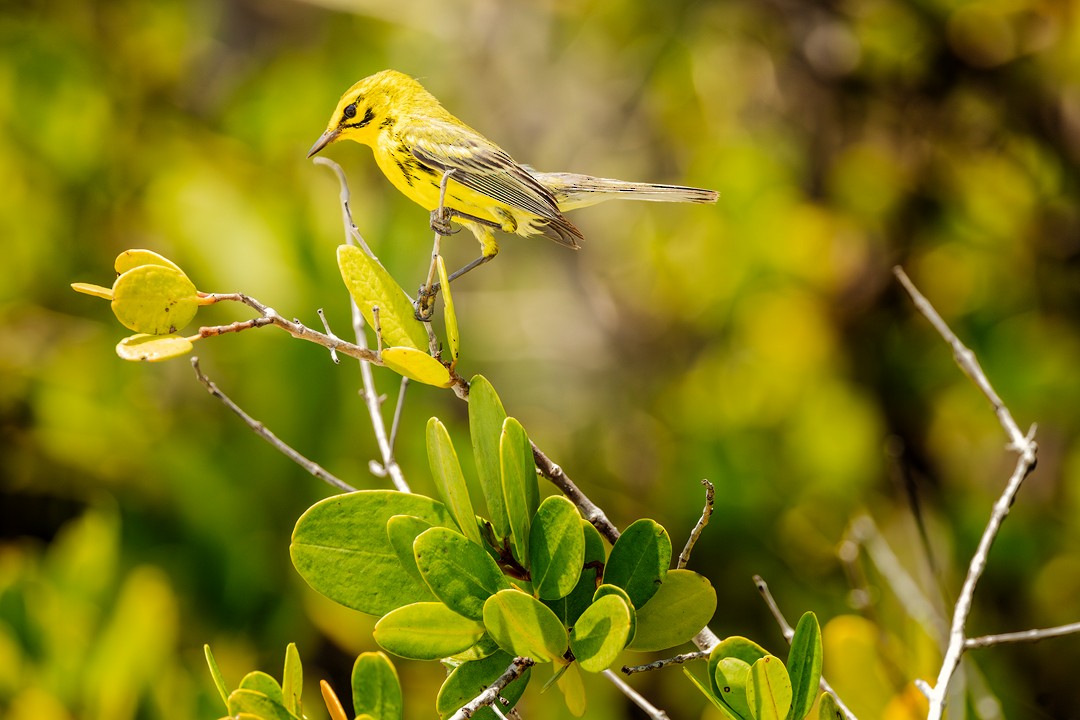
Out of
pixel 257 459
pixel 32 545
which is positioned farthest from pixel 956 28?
pixel 32 545

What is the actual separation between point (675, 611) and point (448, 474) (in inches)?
9.7

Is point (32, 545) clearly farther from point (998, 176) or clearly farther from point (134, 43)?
point (998, 176)

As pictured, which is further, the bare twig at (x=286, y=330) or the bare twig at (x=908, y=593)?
the bare twig at (x=908, y=593)

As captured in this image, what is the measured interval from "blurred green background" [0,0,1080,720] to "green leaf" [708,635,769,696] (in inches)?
53.1

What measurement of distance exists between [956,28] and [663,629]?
2670mm

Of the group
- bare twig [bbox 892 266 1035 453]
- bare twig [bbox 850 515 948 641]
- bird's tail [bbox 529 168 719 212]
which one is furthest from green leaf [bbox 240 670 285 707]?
bare twig [bbox 850 515 948 641]

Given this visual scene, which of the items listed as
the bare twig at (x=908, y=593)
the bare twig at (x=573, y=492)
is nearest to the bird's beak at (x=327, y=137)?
the bare twig at (x=573, y=492)

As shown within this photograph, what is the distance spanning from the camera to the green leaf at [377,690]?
98 cm

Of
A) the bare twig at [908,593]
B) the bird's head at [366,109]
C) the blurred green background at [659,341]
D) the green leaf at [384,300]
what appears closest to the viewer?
the green leaf at [384,300]

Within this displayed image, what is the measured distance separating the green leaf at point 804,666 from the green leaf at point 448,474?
0.31 m

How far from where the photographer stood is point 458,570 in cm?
91

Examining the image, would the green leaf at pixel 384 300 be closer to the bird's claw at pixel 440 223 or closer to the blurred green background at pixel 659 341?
the bird's claw at pixel 440 223

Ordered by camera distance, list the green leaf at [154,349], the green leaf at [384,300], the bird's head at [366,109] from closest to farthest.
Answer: the green leaf at [154,349]
the green leaf at [384,300]
the bird's head at [366,109]

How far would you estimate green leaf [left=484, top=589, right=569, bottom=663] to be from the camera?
86 cm
